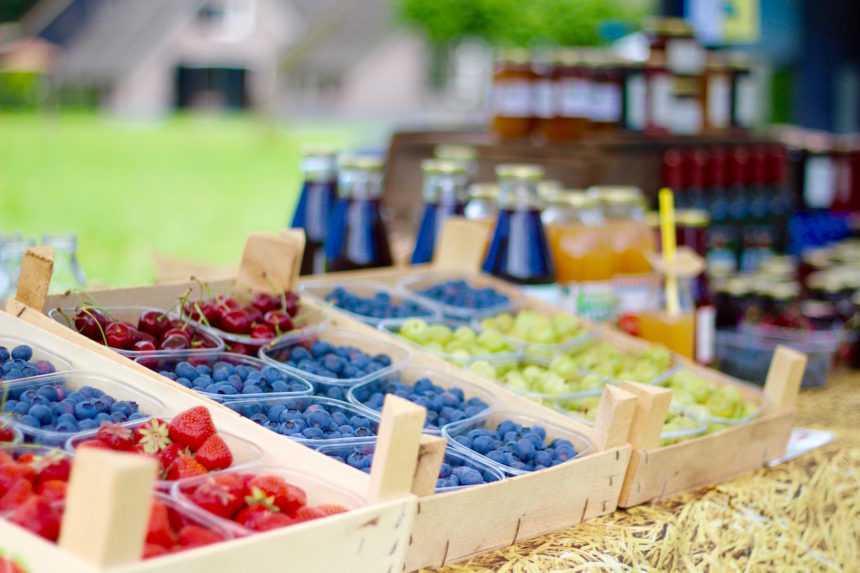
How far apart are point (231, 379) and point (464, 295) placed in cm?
82

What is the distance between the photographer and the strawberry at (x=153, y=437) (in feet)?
4.00

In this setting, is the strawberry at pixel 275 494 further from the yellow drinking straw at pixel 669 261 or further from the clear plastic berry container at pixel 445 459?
the yellow drinking straw at pixel 669 261

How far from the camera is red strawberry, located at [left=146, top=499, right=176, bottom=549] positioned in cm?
102

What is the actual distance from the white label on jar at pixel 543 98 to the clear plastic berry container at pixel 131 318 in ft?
6.43

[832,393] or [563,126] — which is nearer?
[832,393]

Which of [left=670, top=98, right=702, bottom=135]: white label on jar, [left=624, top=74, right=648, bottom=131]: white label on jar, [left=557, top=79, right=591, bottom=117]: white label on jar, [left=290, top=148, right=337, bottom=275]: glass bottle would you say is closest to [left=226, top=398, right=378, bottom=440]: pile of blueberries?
[left=290, top=148, right=337, bottom=275]: glass bottle

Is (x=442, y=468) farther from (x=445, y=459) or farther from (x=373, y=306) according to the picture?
(x=373, y=306)

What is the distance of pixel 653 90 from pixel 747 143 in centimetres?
56

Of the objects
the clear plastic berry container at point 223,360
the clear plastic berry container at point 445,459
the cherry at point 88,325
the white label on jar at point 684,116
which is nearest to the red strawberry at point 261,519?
the clear plastic berry container at point 445,459

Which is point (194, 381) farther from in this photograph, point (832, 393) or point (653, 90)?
point (653, 90)

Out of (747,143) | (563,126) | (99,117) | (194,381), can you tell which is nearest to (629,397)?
(194,381)

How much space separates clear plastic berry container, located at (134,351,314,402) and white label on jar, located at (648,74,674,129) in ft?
8.15

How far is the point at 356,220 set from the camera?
96.7 inches

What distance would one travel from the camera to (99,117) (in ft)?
67.4
